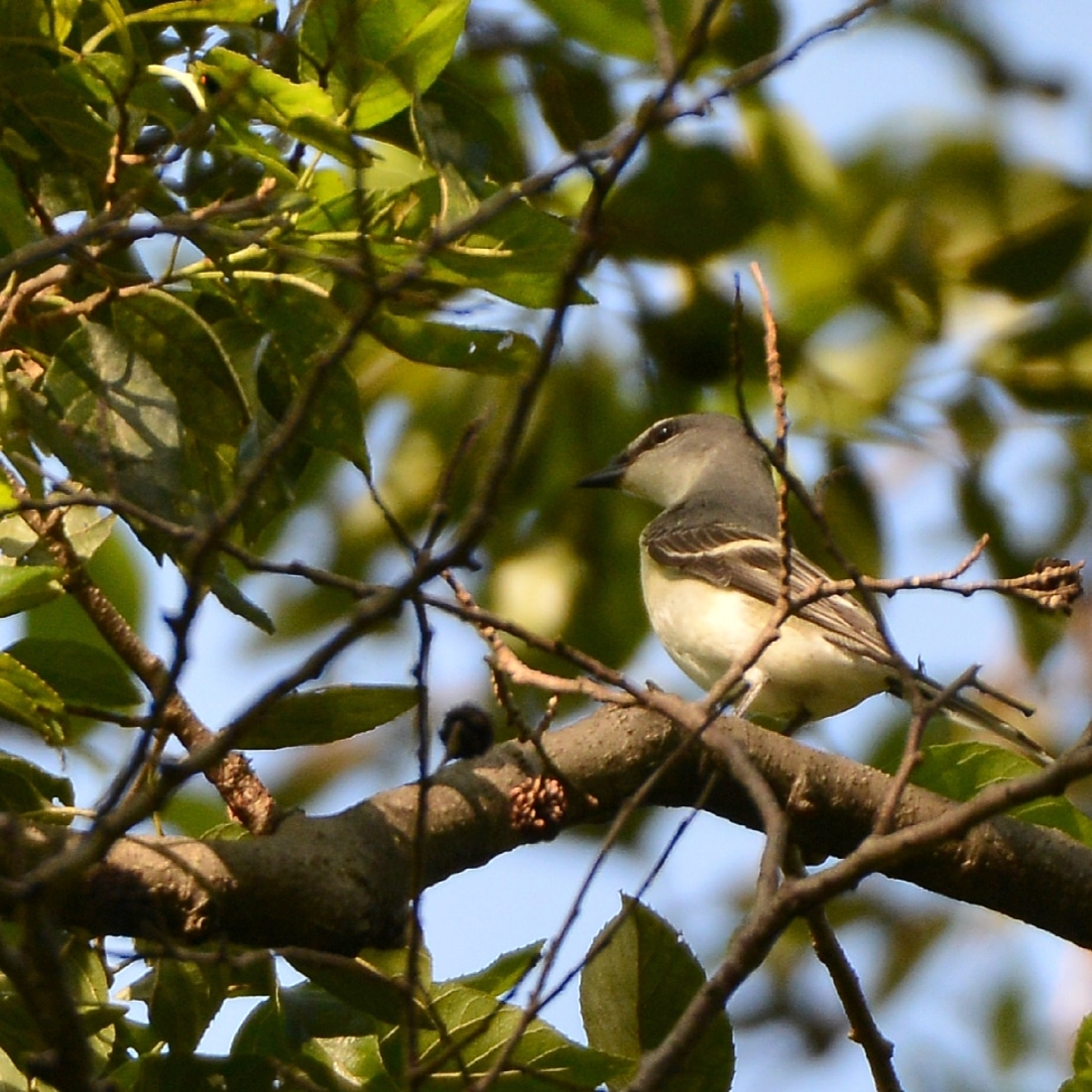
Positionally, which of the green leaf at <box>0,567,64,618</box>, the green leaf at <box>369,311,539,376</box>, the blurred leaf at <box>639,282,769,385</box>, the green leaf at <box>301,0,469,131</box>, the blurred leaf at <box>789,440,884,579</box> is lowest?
the green leaf at <box>0,567,64,618</box>

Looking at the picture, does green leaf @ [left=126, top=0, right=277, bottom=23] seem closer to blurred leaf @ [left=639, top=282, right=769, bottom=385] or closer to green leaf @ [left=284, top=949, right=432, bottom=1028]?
green leaf @ [left=284, top=949, right=432, bottom=1028]

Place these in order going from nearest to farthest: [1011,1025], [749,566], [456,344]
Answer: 1. [456,344]
2. [749,566]
3. [1011,1025]

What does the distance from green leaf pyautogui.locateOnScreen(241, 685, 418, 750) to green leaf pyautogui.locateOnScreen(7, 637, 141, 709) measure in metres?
0.20

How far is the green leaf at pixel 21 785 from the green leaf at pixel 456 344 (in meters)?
0.71

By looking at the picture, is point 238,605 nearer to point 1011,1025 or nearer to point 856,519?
point 856,519

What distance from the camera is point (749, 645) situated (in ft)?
11.9

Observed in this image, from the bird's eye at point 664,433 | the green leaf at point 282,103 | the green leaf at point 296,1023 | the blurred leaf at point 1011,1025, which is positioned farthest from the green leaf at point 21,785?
the blurred leaf at point 1011,1025

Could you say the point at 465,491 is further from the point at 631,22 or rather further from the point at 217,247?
the point at 217,247

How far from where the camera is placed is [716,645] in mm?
3828

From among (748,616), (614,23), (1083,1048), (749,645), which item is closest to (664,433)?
(748,616)

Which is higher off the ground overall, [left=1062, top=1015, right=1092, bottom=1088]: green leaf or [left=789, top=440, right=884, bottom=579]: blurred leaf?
[left=789, top=440, right=884, bottom=579]: blurred leaf

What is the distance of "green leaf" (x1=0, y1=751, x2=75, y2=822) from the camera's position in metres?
1.89

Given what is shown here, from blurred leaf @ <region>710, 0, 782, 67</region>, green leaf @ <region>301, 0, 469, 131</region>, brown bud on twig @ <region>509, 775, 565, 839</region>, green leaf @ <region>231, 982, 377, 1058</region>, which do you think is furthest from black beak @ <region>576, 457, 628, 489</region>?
green leaf @ <region>231, 982, 377, 1058</region>

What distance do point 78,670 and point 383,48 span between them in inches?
33.7
